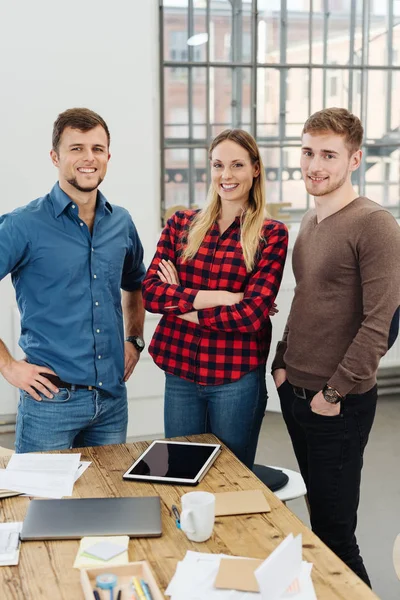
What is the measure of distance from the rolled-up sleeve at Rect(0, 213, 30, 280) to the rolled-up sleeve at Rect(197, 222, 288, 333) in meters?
0.59

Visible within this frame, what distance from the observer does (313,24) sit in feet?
15.8

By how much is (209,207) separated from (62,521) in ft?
3.83

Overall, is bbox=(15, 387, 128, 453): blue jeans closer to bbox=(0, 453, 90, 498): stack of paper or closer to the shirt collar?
bbox=(0, 453, 90, 498): stack of paper

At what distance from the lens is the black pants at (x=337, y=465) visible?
2.04 metres

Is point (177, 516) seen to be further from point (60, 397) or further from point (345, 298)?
point (345, 298)

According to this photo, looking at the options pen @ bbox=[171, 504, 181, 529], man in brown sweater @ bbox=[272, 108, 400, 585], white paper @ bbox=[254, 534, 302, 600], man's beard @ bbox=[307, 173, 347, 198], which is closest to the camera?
white paper @ bbox=[254, 534, 302, 600]

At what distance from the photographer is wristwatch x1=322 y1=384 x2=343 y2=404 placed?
199 cm

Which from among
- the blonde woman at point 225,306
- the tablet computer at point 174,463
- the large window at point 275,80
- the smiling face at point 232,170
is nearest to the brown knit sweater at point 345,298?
the blonde woman at point 225,306

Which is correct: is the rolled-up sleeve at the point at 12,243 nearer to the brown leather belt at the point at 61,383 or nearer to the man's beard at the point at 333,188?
the brown leather belt at the point at 61,383

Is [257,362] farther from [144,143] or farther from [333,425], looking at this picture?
[144,143]

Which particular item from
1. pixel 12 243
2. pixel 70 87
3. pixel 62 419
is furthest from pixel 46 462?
pixel 70 87

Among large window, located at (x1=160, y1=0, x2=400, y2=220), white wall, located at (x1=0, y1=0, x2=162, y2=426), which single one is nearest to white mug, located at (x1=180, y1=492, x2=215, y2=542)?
white wall, located at (x1=0, y1=0, x2=162, y2=426)

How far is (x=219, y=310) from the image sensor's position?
217 cm

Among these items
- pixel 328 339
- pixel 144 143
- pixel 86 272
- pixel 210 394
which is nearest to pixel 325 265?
pixel 328 339
